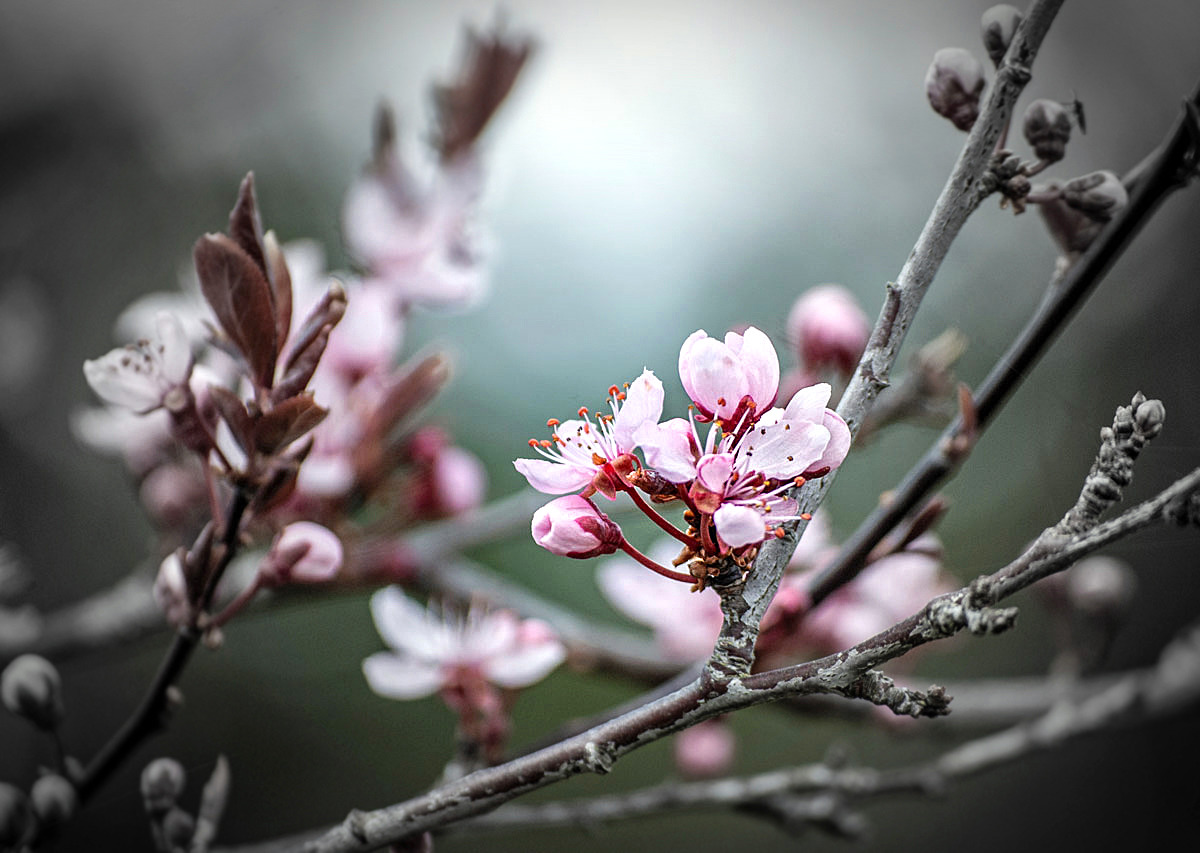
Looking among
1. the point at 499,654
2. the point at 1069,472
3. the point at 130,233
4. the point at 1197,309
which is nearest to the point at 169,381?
the point at 499,654

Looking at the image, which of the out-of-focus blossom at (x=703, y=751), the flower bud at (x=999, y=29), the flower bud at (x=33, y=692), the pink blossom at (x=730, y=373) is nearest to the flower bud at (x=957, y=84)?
the flower bud at (x=999, y=29)

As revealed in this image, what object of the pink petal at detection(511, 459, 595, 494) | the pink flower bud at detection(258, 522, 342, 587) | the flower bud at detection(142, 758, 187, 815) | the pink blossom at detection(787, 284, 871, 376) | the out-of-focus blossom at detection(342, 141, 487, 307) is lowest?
the flower bud at detection(142, 758, 187, 815)

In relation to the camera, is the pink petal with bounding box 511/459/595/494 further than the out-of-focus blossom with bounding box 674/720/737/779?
No

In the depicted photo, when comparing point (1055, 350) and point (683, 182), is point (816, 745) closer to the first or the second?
point (683, 182)

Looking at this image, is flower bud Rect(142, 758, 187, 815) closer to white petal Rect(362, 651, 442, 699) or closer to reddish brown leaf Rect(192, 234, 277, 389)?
white petal Rect(362, 651, 442, 699)

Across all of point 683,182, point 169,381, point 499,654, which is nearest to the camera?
point 169,381

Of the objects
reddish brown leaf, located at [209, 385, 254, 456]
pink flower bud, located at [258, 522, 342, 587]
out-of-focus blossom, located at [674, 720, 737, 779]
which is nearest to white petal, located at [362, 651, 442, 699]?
pink flower bud, located at [258, 522, 342, 587]
